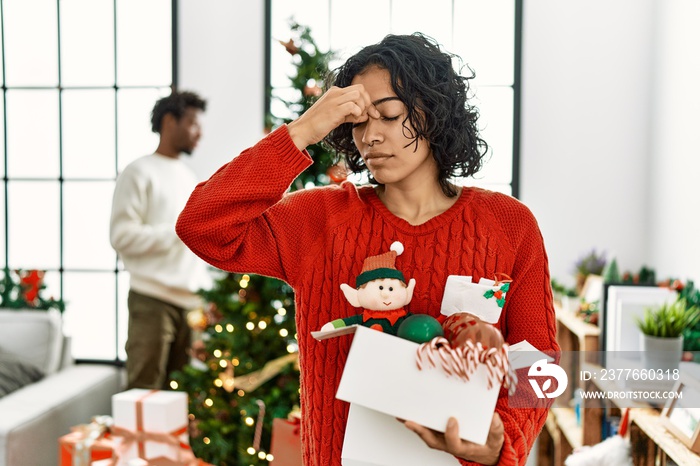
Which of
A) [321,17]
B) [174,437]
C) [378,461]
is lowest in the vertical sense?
[174,437]

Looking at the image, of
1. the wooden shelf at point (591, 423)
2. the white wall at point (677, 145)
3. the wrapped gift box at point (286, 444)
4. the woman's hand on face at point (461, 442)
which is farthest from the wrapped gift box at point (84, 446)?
the white wall at point (677, 145)

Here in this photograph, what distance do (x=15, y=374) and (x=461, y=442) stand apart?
261 centimetres

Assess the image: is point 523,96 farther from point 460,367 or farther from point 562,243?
point 460,367

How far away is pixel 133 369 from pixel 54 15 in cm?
207

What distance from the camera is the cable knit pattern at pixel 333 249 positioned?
1032 mm

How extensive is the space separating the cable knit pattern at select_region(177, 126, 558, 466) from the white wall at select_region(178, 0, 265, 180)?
2.46m

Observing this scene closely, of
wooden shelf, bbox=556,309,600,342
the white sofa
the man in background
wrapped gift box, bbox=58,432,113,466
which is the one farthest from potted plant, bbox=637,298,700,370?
the white sofa

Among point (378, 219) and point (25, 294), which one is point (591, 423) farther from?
point (25, 294)

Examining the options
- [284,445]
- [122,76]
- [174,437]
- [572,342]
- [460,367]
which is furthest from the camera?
[122,76]

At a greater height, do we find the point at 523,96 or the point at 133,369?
the point at 523,96

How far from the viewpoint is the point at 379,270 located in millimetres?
934

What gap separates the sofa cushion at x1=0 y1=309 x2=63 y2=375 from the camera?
121 inches

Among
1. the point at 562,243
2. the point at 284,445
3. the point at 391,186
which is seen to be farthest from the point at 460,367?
the point at 562,243

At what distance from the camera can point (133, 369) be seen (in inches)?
118
